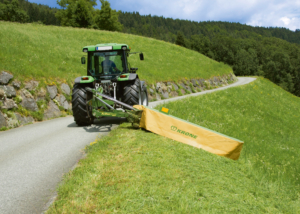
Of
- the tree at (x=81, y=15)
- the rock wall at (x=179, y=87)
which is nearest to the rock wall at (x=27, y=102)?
the rock wall at (x=179, y=87)

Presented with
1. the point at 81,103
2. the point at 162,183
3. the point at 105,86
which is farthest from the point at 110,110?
the point at 162,183

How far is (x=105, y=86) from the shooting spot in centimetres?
824

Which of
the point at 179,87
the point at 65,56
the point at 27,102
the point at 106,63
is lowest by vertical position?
the point at 27,102

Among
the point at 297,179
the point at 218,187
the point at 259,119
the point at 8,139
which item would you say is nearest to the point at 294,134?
the point at 259,119

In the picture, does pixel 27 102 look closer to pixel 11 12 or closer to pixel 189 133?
pixel 189 133

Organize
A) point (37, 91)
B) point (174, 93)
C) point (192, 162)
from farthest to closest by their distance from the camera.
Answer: point (174, 93) < point (37, 91) < point (192, 162)

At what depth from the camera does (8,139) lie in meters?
7.13

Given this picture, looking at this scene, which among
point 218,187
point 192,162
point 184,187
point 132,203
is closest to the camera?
point 132,203

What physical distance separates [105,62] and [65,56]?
10.1 metres

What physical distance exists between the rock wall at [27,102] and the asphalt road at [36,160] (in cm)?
108

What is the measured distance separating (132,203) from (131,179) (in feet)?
2.07

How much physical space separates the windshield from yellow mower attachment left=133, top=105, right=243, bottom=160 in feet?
8.95

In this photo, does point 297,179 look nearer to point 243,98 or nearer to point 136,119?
point 136,119

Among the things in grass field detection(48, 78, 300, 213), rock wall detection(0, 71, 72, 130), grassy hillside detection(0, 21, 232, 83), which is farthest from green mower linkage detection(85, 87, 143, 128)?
grassy hillside detection(0, 21, 232, 83)
